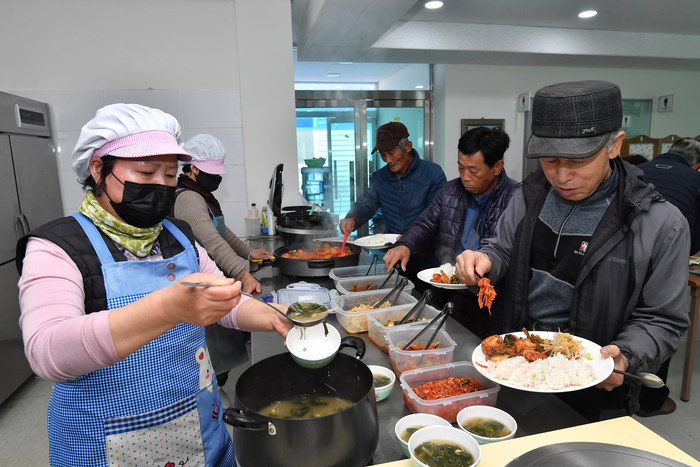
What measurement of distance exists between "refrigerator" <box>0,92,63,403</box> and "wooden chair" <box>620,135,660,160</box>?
8445mm

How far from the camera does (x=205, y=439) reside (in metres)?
1.33

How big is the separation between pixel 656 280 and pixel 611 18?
18.0ft

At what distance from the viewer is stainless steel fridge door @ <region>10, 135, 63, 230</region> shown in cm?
354

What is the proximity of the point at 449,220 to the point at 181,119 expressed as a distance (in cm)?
321

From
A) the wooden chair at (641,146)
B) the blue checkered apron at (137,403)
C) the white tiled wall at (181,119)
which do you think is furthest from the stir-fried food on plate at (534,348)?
the wooden chair at (641,146)

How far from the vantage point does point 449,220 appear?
2.76 m

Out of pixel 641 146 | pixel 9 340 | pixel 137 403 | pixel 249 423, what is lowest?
pixel 9 340

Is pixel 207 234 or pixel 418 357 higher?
pixel 207 234

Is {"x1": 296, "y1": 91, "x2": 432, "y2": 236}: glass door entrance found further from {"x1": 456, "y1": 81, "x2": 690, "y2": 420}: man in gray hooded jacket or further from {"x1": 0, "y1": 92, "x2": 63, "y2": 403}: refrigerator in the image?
{"x1": 456, "y1": 81, "x2": 690, "y2": 420}: man in gray hooded jacket

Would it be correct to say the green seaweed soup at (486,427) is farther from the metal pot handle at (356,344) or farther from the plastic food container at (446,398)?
the metal pot handle at (356,344)

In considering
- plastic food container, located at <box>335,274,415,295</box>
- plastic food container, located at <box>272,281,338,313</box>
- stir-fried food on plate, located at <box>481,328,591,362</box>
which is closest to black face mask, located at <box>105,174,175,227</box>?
plastic food container, located at <box>272,281,338,313</box>

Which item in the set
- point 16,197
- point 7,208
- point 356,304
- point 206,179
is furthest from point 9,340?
point 356,304

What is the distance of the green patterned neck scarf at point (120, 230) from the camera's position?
124cm

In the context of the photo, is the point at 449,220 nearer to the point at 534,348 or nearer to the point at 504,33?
the point at 534,348
